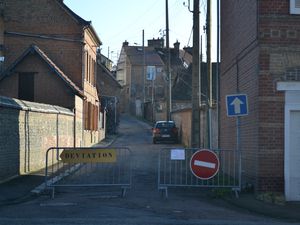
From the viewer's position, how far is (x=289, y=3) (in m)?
14.1

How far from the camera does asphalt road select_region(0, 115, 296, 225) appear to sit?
1068cm

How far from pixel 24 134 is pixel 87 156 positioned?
15.7 ft

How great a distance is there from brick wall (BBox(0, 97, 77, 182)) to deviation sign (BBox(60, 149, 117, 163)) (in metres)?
2.54

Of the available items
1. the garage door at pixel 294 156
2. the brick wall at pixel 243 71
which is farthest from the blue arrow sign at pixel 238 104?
the garage door at pixel 294 156

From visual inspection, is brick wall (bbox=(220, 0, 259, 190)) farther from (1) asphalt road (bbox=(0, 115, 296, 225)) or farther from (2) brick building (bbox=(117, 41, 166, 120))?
(2) brick building (bbox=(117, 41, 166, 120))

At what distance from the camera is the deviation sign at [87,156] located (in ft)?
48.2

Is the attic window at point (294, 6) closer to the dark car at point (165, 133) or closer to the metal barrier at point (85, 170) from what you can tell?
the metal barrier at point (85, 170)

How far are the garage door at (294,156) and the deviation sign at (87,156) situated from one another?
4.37 meters

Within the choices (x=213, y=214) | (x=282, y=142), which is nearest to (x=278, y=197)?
(x=282, y=142)

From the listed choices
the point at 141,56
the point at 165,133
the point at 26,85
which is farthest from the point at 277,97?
the point at 141,56

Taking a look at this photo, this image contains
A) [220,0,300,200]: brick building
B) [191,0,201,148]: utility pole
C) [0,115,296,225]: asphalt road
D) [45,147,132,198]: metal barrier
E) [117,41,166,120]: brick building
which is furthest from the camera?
[117,41,166,120]: brick building

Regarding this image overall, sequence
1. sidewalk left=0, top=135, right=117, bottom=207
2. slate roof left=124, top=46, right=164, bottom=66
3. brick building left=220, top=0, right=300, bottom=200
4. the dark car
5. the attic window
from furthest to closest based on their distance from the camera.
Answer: slate roof left=124, top=46, right=164, bottom=66, the dark car, the attic window, brick building left=220, top=0, right=300, bottom=200, sidewalk left=0, top=135, right=117, bottom=207

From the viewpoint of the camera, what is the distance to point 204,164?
14453mm

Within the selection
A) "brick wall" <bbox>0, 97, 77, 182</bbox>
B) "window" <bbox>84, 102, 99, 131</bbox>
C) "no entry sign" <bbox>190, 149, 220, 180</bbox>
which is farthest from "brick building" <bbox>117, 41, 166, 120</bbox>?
"no entry sign" <bbox>190, 149, 220, 180</bbox>
